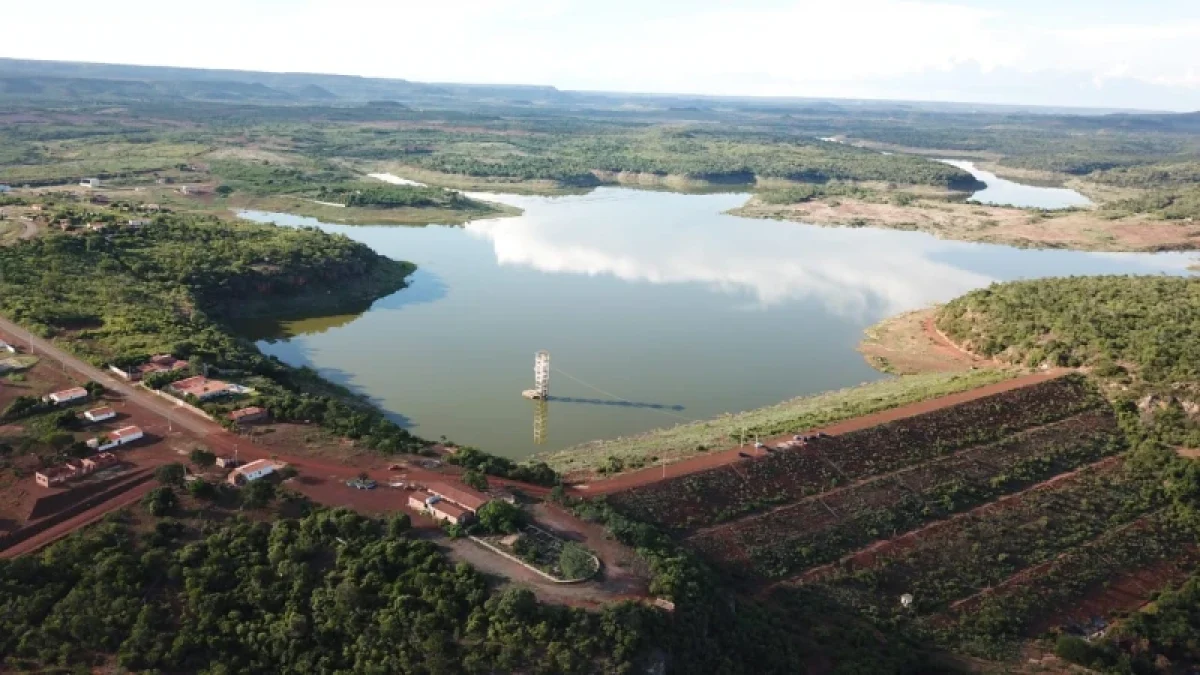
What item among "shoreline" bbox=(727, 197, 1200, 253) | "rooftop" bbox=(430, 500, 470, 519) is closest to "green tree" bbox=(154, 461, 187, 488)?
"rooftop" bbox=(430, 500, 470, 519)

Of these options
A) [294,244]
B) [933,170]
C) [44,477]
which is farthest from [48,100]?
[44,477]

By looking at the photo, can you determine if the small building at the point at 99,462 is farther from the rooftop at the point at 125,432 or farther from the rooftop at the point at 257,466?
the rooftop at the point at 257,466

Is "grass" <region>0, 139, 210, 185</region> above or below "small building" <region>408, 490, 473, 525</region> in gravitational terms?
above

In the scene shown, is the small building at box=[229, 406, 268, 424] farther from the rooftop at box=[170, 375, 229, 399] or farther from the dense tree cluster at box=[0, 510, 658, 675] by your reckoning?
the dense tree cluster at box=[0, 510, 658, 675]

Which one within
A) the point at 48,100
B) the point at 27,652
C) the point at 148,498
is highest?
the point at 48,100

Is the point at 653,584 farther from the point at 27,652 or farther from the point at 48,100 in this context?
the point at 48,100

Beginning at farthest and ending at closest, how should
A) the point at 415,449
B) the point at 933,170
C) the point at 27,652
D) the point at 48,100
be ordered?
the point at 48,100 < the point at 933,170 < the point at 415,449 < the point at 27,652

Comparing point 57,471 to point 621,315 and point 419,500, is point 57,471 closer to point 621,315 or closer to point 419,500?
point 419,500
